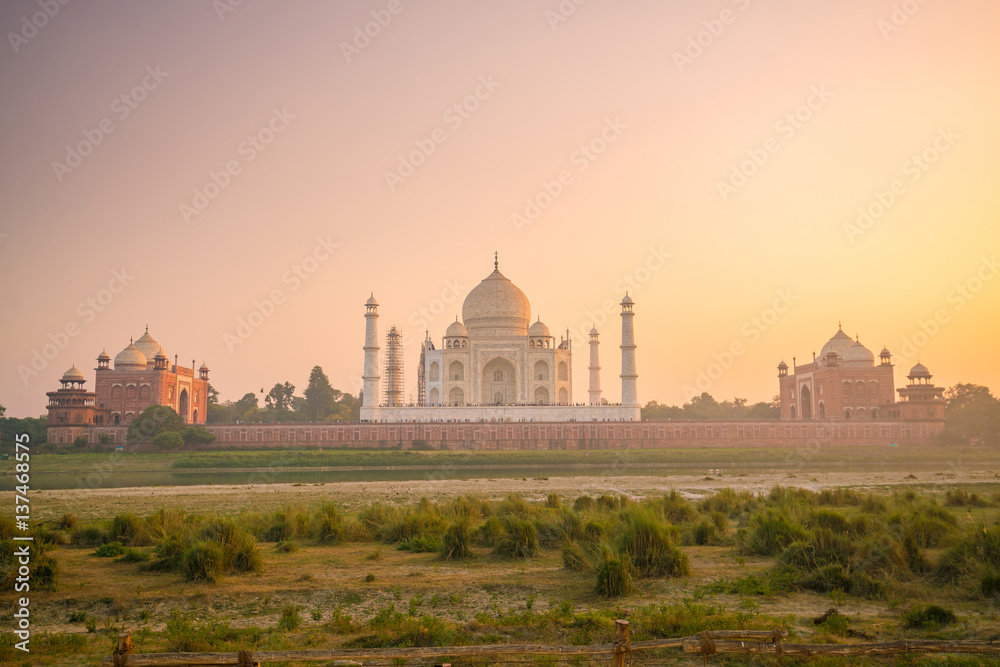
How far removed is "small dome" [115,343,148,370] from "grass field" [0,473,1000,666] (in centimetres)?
4395

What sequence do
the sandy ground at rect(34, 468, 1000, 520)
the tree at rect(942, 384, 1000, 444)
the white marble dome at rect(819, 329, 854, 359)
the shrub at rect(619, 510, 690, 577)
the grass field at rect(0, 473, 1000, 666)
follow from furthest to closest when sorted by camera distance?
the white marble dome at rect(819, 329, 854, 359), the tree at rect(942, 384, 1000, 444), the sandy ground at rect(34, 468, 1000, 520), the shrub at rect(619, 510, 690, 577), the grass field at rect(0, 473, 1000, 666)

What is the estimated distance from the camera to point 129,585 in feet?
29.6

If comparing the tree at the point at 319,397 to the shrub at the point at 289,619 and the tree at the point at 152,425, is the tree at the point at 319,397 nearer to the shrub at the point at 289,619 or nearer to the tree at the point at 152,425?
the tree at the point at 152,425

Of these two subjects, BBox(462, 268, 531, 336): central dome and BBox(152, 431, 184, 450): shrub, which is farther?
BBox(462, 268, 531, 336): central dome

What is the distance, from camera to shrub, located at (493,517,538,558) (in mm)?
10828

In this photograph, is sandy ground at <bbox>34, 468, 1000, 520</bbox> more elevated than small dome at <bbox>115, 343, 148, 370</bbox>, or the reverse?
small dome at <bbox>115, 343, 148, 370</bbox>

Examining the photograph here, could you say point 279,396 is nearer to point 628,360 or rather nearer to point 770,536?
point 628,360

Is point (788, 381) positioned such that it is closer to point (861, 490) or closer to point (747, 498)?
point (861, 490)

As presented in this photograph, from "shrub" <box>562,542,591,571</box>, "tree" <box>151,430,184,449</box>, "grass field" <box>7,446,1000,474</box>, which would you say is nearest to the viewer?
"shrub" <box>562,542,591,571</box>

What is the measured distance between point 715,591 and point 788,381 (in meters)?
58.7

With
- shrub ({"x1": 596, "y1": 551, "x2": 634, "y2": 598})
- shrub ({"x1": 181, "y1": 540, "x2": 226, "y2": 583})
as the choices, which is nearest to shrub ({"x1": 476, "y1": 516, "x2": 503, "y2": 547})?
shrub ({"x1": 596, "y1": 551, "x2": 634, "y2": 598})

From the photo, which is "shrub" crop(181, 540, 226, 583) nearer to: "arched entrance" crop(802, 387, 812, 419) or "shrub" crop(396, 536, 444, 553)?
"shrub" crop(396, 536, 444, 553)

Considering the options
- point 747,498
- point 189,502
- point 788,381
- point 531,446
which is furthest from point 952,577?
point 788,381

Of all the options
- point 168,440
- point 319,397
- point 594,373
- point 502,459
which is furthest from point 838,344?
point 168,440
